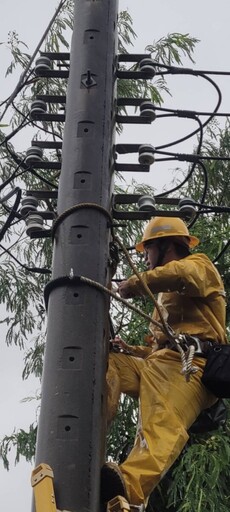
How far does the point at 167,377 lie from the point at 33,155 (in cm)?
129

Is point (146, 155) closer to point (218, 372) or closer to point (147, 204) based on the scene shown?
point (147, 204)

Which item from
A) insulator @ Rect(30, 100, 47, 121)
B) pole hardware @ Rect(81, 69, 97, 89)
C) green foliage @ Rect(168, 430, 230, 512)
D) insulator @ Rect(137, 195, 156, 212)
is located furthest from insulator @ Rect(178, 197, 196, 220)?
green foliage @ Rect(168, 430, 230, 512)

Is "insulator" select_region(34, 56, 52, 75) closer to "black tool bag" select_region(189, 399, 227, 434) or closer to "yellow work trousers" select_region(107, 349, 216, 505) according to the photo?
"yellow work trousers" select_region(107, 349, 216, 505)

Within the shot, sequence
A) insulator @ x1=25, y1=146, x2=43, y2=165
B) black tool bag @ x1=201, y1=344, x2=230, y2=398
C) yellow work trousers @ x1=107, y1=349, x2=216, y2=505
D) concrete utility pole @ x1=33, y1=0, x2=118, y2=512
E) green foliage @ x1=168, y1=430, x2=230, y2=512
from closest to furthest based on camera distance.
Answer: concrete utility pole @ x1=33, y1=0, x2=118, y2=512 → yellow work trousers @ x1=107, y1=349, x2=216, y2=505 → black tool bag @ x1=201, y1=344, x2=230, y2=398 → insulator @ x1=25, y1=146, x2=43, y2=165 → green foliage @ x1=168, y1=430, x2=230, y2=512

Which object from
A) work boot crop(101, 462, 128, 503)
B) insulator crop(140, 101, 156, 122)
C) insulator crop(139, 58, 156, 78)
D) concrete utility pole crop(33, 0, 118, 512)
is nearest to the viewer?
concrete utility pole crop(33, 0, 118, 512)

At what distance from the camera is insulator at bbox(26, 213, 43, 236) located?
4336 millimetres

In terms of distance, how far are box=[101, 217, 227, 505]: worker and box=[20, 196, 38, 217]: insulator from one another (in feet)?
1.79

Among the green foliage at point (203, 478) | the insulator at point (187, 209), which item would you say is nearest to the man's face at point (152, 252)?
the insulator at point (187, 209)

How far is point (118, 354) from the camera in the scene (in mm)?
4785

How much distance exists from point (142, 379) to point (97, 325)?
0.89 m

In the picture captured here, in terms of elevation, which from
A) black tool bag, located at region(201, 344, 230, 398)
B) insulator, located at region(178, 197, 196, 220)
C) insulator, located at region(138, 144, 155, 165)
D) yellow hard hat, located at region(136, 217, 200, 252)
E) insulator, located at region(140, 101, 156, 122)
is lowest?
black tool bag, located at region(201, 344, 230, 398)

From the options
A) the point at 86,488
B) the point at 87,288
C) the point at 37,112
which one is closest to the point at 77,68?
the point at 37,112

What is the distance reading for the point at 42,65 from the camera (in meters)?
5.13

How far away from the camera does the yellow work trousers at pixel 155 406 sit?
12.9 feet
